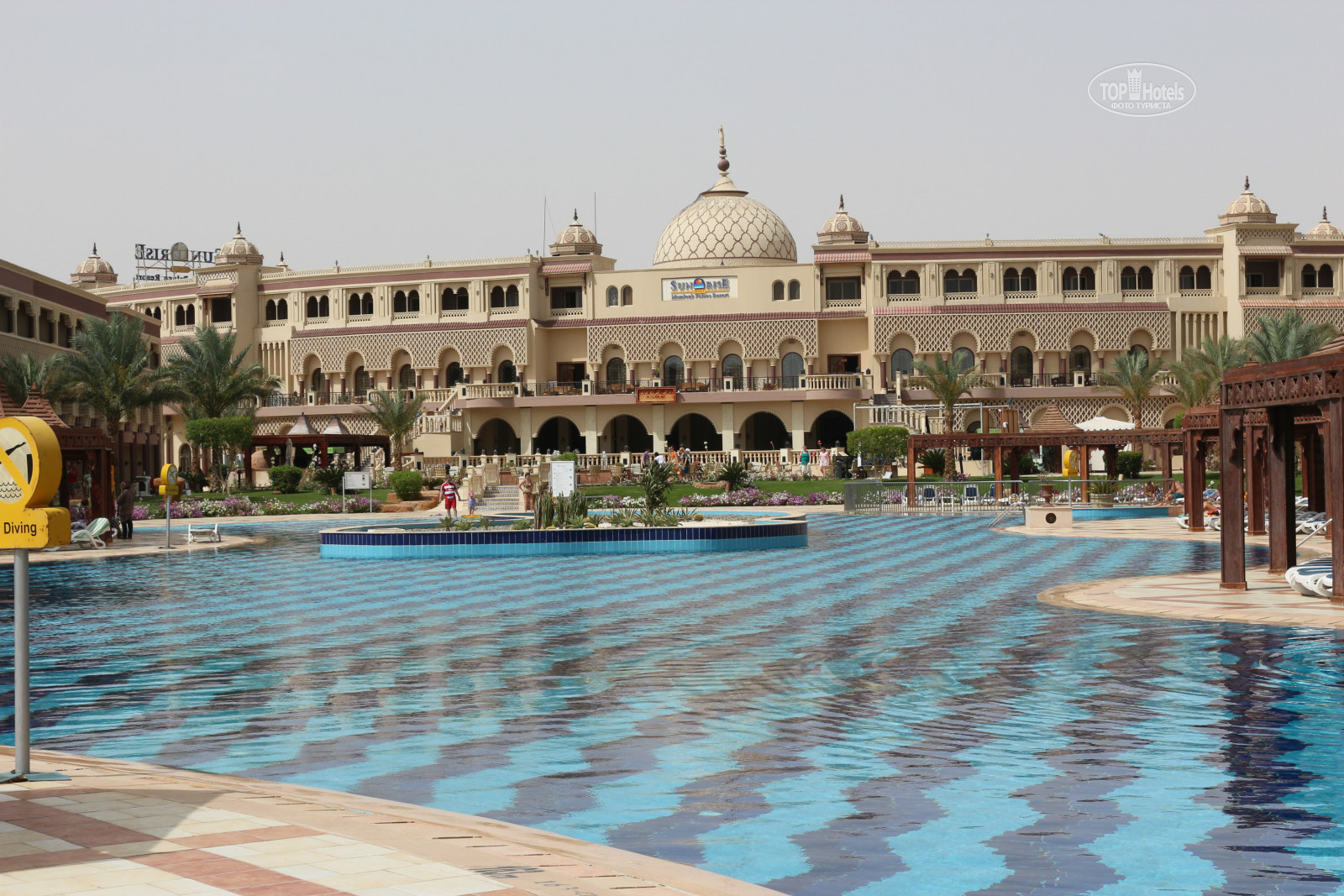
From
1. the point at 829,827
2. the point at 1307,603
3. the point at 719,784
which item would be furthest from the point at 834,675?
the point at 1307,603

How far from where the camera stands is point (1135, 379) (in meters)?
49.9

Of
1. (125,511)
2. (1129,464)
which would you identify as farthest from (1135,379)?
(125,511)

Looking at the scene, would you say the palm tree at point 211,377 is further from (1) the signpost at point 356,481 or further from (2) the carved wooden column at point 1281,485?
(2) the carved wooden column at point 1281,485

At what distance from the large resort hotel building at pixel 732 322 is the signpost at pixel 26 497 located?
159 feet

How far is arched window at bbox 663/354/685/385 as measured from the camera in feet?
196

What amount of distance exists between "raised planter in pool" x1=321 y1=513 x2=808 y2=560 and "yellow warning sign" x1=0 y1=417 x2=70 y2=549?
1626 cm

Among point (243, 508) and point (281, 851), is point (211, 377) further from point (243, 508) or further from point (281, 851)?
point (281, 851)

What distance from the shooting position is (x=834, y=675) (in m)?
9.77

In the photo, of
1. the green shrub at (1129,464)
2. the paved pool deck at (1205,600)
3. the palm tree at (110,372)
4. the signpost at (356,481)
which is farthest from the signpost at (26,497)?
the green shrub at (1129,464)

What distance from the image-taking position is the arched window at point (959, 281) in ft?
188

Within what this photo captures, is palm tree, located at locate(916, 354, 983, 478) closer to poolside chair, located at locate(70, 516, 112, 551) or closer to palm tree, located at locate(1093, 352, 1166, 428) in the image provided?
palm tree, located at locate(1093, 352, 1166, 428)

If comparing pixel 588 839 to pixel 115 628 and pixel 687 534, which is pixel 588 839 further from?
pixel 687 534

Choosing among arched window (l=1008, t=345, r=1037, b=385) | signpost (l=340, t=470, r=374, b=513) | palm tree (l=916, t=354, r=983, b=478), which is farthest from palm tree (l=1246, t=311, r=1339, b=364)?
signpost (l=340, t=470, r=374, b=513)

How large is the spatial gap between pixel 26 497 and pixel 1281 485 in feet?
41.6
